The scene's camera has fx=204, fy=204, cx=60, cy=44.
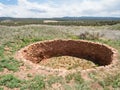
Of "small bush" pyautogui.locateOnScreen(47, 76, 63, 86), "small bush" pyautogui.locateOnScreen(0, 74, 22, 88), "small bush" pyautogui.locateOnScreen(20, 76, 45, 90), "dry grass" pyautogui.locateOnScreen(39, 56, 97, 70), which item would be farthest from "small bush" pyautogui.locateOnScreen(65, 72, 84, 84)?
"dry grass" pyautogui.locateOnScreen(39, 56, 97, 70)

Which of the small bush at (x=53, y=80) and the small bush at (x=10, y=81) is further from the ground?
the small bush at (x=53, y=80)

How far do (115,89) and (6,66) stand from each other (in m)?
3.64

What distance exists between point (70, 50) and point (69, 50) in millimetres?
50

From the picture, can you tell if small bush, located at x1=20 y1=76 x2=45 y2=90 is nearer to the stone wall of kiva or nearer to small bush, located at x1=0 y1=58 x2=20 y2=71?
small bush, located at x1=0 y1=58 x2=20 y2=71

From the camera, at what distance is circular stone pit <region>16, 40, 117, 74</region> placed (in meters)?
9.08

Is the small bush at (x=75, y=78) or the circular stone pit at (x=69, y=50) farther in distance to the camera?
the circular stone pit at (x=69, y=50)

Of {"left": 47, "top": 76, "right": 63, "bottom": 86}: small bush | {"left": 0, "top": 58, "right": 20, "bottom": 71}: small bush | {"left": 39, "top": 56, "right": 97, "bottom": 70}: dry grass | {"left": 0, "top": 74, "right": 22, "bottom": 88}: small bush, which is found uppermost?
{"left": 0, "top": 58, "right": 20, "bottom": 71}: small bush

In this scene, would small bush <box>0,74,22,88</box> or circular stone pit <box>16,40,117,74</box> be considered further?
circular stone pit <box>16,40,117,74</box>

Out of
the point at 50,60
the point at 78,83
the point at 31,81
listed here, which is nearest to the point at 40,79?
the point at 31,81

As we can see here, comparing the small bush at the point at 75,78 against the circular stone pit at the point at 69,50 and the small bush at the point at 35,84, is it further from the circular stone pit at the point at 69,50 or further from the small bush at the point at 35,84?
the circular stone pit at the point at 69,50

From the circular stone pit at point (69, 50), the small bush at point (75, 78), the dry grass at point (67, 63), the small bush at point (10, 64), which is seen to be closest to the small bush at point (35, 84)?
the small bush at point (75, 78)

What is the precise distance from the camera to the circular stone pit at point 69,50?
29.8 feet

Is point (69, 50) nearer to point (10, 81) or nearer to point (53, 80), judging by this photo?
point (53, 80)

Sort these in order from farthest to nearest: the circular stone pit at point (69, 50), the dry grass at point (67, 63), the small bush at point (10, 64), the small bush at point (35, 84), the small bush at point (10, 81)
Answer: the circular stone pit at point (69, 50) → the dry grass at point (67, 63) → the small bush at point (10, 64) → the small bush at point (10, 81) → the small bush at point (35, 84)
